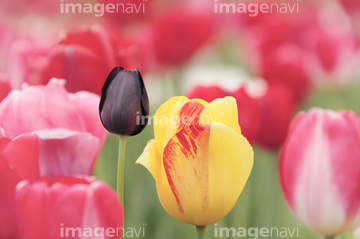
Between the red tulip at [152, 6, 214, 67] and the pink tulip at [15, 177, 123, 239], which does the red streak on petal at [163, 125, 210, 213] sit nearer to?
the pink tulip at [15, 177, 123, 239]

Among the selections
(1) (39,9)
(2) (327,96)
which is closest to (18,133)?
(2) (327,96)

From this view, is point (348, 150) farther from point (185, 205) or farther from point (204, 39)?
point (204, 39)

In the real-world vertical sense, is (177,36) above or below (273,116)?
above

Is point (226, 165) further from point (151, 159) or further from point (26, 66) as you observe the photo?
point (26, 66)

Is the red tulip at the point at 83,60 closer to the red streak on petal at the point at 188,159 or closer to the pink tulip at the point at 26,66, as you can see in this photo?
the pink tulip at the point at 26,66

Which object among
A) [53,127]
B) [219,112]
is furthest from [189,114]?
[53,127]

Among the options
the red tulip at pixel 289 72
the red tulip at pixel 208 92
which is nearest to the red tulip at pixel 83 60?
the red tulip at pixel 208 92

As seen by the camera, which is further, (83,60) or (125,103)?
(83,60)
